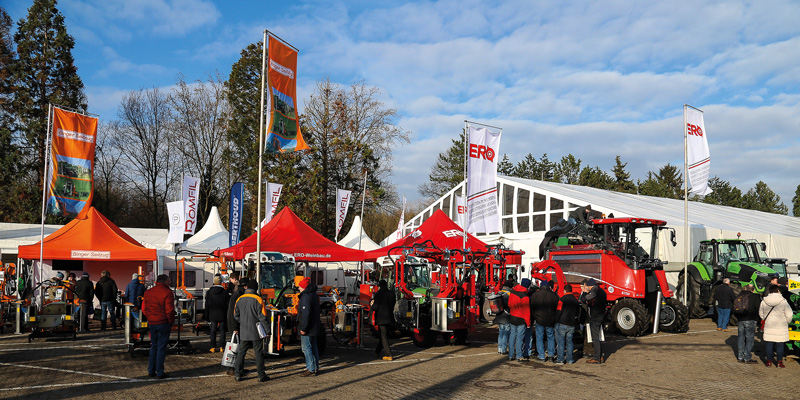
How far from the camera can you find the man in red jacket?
9375 millimetres

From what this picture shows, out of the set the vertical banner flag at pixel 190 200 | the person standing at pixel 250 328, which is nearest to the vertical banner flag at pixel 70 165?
the vertical banner flag at pixel 190 200

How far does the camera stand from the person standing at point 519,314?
448 inches

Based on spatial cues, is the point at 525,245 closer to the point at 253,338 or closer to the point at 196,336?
the point at 196,336

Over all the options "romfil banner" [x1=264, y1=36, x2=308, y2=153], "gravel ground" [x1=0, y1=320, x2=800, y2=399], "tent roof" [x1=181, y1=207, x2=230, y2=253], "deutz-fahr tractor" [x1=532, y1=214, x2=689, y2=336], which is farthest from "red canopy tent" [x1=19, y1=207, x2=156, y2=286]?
"deutz-fahr tractor" [x1=532, y1=214, x2=689, y2=336]

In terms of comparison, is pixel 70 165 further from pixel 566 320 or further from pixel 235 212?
pixel 566 320

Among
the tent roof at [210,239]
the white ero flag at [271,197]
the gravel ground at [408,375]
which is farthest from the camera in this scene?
the tent roof at [210,239]

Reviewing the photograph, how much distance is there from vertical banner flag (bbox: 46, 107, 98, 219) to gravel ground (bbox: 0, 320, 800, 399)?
14.4ft

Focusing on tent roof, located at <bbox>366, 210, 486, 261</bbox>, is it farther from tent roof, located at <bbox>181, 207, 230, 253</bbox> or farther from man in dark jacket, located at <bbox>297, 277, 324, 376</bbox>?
man in dark jacket, located at <bbox>297, 277, 324, 376</bbox>

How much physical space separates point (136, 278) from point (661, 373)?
1210cm

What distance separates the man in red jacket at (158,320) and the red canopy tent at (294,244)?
292 inches

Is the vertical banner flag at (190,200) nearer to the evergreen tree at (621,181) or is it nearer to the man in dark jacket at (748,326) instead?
Result: the man in dark jacket at (748,326)

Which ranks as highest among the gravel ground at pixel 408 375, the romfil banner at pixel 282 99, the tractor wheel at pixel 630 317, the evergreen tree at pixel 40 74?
the evergreen tree at pixel 40 74

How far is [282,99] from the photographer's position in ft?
40.8

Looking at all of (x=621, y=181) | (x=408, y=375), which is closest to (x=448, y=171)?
(x=621, y=181)
